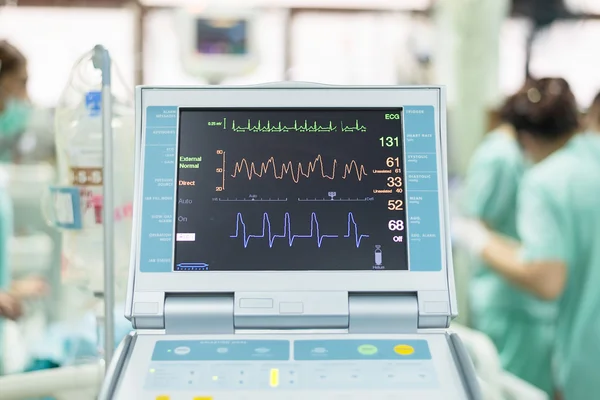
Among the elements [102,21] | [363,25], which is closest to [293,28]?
[363,25]

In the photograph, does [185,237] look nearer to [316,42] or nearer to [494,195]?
[494,195]

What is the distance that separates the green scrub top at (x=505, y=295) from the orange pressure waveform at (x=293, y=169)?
4.97 feet

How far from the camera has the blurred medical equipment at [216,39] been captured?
266 centimetres

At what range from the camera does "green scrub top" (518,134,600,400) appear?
5.52 ft

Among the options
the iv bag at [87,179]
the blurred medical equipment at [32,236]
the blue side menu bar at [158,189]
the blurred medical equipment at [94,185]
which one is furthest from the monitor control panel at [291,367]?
the blurred medical equipment at [32,236]

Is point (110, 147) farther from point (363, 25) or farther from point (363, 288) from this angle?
point (363, 25)

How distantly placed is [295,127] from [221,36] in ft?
6.48

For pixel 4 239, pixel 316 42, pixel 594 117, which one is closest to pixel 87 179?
pixel 4 239

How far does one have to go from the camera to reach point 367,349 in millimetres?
771

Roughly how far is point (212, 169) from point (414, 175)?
0.25 m

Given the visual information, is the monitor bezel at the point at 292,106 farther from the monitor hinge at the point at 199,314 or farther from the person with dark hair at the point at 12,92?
the person with dark hair at the point at 12,92

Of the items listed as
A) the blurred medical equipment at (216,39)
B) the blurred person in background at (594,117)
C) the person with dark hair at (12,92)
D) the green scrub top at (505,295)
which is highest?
the blurred medical equipment at (216,39)

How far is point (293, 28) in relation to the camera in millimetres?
3525

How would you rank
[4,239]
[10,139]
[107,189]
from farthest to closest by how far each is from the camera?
[10,139] → [4,239] → [107,189]
